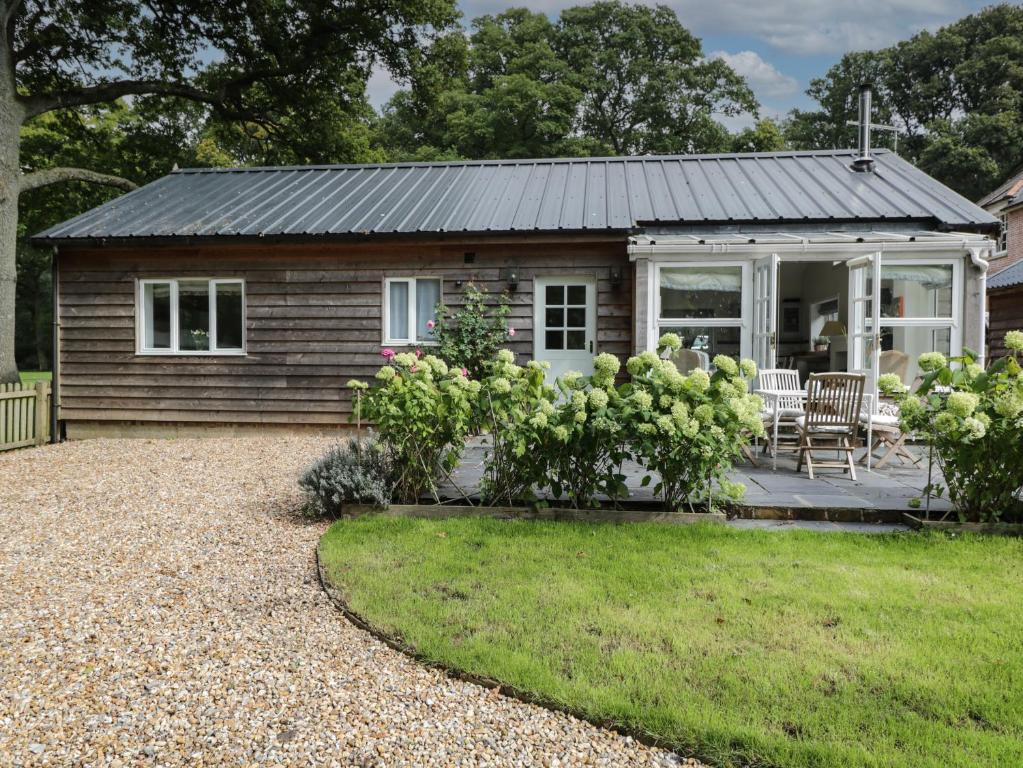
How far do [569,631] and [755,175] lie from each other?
9510mm

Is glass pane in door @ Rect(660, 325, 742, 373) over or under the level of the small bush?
over

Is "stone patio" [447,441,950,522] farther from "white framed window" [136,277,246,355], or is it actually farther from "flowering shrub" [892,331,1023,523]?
"white framed window" [136,277,246,355]

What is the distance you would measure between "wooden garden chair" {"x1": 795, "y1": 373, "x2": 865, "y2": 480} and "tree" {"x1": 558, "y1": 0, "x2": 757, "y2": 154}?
70.6ft

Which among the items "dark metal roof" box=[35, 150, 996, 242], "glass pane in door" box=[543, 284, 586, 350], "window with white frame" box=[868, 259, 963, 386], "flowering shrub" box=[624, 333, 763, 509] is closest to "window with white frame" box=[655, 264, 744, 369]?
"dark metal roof" box=[35, 150, 996, 242]

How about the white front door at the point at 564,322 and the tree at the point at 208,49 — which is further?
the tree at the point at 208,49

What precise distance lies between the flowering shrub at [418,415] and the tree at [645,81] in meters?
23.2

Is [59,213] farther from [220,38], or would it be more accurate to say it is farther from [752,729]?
[752,729]

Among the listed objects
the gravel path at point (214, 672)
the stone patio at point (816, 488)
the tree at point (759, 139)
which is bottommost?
the gravel path at point (214, 672)

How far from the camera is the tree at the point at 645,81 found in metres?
25.8

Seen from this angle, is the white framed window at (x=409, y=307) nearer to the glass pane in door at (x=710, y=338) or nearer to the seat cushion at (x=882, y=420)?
the glass pane in door at (x=710, y=338)

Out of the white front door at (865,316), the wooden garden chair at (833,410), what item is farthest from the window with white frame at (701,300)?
the wooden garden chair at (833,410)

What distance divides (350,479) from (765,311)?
5.57 m

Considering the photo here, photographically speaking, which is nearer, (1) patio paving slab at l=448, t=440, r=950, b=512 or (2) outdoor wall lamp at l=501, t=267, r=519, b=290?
(1) patio paving slab at l=448, t=440, r=950, b=512

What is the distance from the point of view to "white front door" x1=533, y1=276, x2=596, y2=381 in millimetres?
9148
